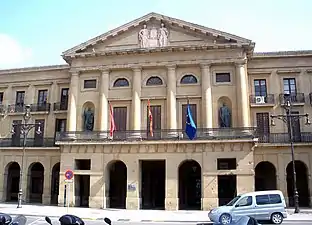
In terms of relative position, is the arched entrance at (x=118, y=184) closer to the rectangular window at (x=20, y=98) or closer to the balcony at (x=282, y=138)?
the rectangular window at (x=20, y=98)

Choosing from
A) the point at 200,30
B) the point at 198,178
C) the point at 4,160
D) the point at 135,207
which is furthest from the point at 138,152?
the point at 4,160

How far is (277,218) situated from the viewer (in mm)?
19719

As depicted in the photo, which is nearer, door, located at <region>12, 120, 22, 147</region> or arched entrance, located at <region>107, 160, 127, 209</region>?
arched entrance, located at <region>107, 160, 127, 209</region>

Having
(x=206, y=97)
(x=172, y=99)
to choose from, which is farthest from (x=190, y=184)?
(x=206, y=97)

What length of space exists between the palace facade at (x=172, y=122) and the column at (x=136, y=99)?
95 mm

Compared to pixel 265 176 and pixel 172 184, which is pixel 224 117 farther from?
pixel 265 176

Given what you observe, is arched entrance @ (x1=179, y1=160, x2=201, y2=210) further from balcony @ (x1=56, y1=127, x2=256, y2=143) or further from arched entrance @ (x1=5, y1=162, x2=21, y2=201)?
arched entrance @ (x1=5, y1=162, x2=21, y2=201)

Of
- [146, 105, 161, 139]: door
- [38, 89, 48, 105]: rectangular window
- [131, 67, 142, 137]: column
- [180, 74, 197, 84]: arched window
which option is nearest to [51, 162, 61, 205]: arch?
[38, 89, 48, 105]: rectangular window

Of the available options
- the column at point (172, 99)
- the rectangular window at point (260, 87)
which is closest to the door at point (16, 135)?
the column at point (172, 99)

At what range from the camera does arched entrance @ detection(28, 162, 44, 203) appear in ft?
117

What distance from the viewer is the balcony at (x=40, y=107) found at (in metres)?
35.8

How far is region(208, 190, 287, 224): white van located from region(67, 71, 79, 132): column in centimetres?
1699

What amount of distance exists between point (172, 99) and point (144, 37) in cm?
661

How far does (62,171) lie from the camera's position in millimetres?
30781
